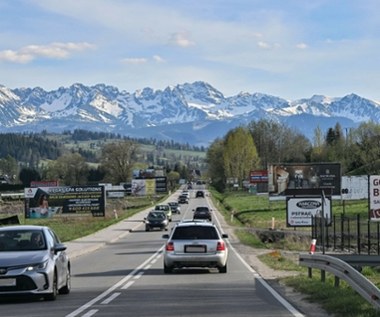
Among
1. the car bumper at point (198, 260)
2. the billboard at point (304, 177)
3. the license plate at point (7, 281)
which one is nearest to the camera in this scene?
Result: the license plate at point (7, 281)

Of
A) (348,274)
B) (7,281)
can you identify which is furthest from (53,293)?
(348,274)

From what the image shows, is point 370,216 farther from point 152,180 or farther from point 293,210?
point 152,180

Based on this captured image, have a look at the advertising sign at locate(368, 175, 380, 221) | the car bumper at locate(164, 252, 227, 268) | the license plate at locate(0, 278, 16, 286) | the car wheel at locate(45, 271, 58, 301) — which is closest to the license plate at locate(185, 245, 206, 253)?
the car bumper at locate(164, 252, 227, 268)

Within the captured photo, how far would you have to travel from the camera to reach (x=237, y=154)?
13812cm

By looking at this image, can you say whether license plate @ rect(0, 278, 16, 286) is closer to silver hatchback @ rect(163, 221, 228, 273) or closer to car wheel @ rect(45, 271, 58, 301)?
car wheel @ rect(45, 271, 58, 301)

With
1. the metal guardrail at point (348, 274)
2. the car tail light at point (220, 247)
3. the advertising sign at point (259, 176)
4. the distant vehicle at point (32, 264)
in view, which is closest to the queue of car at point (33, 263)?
the distant vehicle at point (32, 264)

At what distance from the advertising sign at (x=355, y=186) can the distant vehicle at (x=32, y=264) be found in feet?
211

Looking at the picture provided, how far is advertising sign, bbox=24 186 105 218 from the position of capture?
240 feet

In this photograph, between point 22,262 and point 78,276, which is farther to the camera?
point 78,276

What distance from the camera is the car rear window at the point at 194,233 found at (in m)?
23.1

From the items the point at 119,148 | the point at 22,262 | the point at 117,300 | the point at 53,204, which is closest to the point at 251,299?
the point at 117,300

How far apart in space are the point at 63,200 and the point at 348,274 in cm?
6054

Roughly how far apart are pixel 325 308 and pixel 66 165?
Answer: 18357cm

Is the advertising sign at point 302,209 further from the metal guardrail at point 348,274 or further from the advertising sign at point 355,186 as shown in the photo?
the advertising sign at point 355,186
